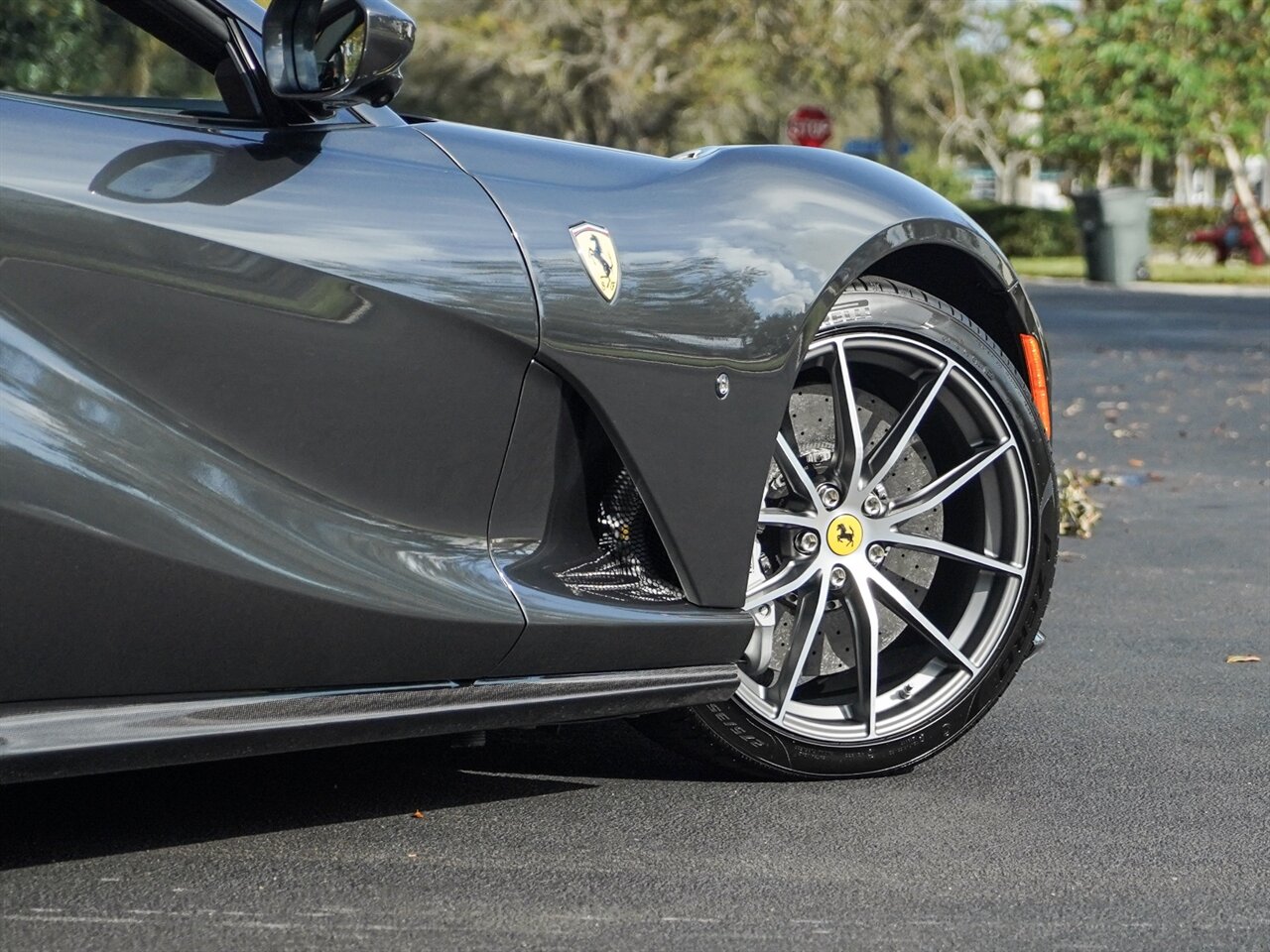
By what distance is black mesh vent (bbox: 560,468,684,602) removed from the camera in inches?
117

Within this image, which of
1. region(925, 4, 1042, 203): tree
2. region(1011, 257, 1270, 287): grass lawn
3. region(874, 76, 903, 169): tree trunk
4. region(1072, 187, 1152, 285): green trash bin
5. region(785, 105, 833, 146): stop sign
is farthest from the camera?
region(925, 4, 1042, 203): tree

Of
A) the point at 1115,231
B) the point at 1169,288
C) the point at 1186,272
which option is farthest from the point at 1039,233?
the point at 1169,288

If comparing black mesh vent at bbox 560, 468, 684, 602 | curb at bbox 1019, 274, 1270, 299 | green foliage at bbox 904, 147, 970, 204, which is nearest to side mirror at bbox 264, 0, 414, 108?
black mesh vent at bbox 560, 468, 684, 602

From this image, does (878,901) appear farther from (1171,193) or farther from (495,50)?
(1171,193)

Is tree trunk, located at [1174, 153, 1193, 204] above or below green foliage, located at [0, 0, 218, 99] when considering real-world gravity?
below

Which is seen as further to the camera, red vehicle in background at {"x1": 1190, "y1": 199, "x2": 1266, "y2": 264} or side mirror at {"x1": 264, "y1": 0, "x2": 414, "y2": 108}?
red vehicle in background at {"x1": 1190, "y1": 199, "x2": 1266, "y2": 264}

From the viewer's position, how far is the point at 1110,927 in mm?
2703

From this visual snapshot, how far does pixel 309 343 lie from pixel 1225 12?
113 feet

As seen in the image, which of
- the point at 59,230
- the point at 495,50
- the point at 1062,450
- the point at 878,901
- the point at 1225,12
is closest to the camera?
the point at 59,230

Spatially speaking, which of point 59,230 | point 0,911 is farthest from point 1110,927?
point 59,230

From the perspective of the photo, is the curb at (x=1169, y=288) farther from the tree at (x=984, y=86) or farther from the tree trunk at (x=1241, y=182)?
the tree at (x=984, y=86)

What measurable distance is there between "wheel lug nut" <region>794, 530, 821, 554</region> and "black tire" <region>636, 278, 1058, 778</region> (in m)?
0.02

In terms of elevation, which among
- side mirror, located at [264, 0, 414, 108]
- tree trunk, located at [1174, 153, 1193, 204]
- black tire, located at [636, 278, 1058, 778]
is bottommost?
tree trunk, located at [1174, 153, 1193, 204]

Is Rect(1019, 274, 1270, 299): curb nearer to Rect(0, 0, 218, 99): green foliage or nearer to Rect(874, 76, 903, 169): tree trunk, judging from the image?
Rect(874, 76, 903, 169): tree trunk
